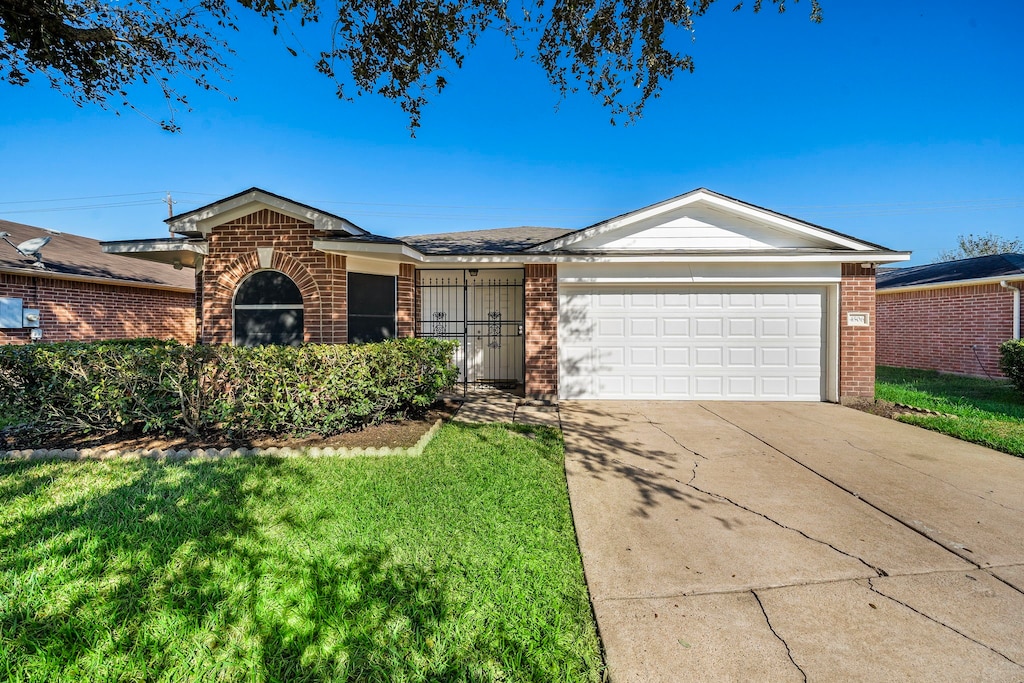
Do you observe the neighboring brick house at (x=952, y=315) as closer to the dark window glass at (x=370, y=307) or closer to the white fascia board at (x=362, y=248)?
the white fascia board at (x=362, y=248)

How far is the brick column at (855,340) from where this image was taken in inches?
328

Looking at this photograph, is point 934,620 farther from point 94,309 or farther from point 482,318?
point 94,309

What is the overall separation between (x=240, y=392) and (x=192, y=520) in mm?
2358

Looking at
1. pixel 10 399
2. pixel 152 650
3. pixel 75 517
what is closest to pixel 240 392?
pixel 75 517

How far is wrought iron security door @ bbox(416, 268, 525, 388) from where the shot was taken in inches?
430

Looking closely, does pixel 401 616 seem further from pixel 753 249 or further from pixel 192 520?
pixel 753 249

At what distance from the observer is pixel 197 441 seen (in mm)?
5363

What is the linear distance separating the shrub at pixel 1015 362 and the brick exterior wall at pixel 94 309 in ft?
71.4

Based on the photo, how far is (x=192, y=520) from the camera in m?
3.34

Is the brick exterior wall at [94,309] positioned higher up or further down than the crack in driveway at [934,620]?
higher up

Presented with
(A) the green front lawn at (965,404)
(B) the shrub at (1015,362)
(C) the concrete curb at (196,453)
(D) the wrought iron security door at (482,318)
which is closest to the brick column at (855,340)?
Answer: (A) the green front lawn at (965,404)

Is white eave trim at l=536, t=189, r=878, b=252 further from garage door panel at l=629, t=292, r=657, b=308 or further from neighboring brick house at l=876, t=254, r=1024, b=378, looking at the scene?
neighboring brick house at l=876, t=254, r=1024, b=378

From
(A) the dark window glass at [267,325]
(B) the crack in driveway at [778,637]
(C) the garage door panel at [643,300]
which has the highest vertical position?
(C) the garage door panel at [643,300]

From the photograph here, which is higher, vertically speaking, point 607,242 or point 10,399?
point 607,242
